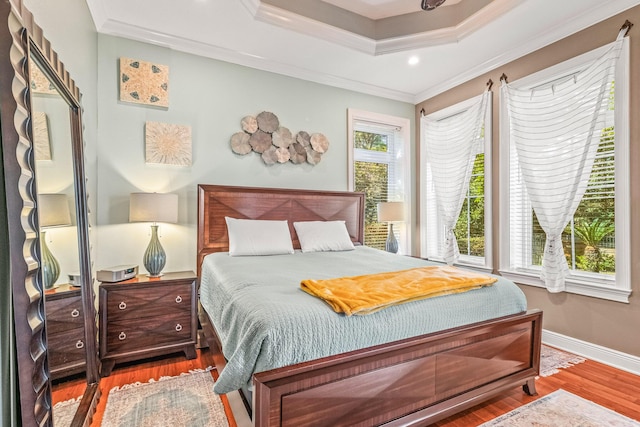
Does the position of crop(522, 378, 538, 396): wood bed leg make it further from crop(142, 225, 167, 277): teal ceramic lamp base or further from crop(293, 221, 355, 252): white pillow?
crop(142, 225, 167, 277): teal ceramic lamp base

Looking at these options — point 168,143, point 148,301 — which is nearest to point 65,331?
point 148,301

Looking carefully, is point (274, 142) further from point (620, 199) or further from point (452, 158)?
point (620, 199)

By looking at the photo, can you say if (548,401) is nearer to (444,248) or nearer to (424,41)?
(444,248)

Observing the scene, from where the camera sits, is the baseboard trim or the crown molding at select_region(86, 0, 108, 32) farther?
the crown molding at select_region(86, 0, 108, 32)

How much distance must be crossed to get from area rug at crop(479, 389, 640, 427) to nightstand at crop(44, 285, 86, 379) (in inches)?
82.9

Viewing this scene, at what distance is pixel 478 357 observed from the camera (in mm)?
1771

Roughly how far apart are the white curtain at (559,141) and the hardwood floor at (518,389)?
2.33ft

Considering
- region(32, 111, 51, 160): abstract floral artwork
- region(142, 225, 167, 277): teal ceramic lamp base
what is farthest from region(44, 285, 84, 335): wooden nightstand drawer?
region(142, 225, 167, 277): teal ceramic lamp base

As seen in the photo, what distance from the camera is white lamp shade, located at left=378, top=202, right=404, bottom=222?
395 cm

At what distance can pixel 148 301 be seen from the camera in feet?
8.09

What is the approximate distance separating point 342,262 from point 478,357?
1.17 m

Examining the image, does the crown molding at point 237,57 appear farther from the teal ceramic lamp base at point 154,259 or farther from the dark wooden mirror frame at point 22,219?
the dark wooden mirror frame at point 22,219

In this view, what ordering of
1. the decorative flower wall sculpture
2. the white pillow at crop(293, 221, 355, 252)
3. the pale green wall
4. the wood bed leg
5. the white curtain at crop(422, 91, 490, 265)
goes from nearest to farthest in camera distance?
the wood bed leg < the pale green wall < the white pillow at crop(293, 221, 355, 252) < the decorative flower wall sculpture < the white curtain at crop(422, 91, 490, 265)

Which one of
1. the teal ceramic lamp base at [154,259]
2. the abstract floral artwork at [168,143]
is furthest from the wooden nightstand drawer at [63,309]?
the abstract floral artwork at [168,143]
